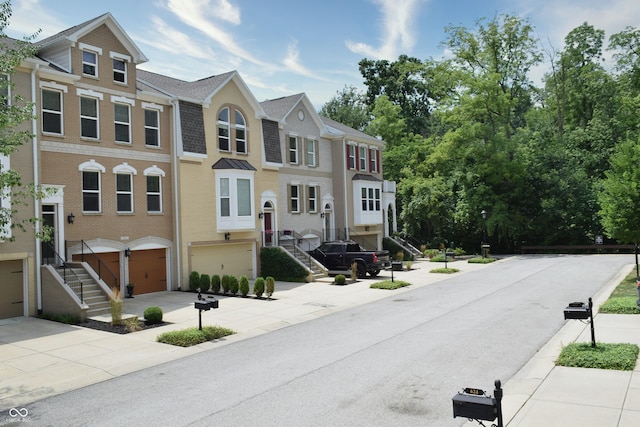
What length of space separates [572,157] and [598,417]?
1637 inches

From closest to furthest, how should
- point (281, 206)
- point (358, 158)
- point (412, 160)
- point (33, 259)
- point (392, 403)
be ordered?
point (392, 403) < point (33, 259) < point (281, 206) < point (358, 158) < point (412, 160)

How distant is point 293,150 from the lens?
1224 inches

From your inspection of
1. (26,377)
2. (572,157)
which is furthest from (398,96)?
(26,377)

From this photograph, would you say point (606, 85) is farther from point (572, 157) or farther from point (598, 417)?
point (598, 417)

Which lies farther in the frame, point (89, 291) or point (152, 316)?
point (89, 291)

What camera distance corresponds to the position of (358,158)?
35938 millimetres

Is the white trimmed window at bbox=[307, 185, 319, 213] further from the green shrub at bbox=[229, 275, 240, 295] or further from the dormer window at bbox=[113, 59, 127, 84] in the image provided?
the dormer window at bbox=[113, 59, 127, 84]

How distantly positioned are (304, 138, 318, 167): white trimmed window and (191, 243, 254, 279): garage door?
810 centimetres

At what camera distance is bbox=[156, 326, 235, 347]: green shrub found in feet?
41.8

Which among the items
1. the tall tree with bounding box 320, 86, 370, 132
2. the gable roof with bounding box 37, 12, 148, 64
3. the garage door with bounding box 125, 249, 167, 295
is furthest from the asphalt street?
the tall tree with bounding box 320, 86, 370, 132

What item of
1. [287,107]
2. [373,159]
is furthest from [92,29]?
[373,159]

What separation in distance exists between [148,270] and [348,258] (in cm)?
1048

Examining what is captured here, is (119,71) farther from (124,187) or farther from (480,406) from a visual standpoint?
(480,406)

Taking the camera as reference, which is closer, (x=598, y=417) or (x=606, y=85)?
(x=598, y=417)
